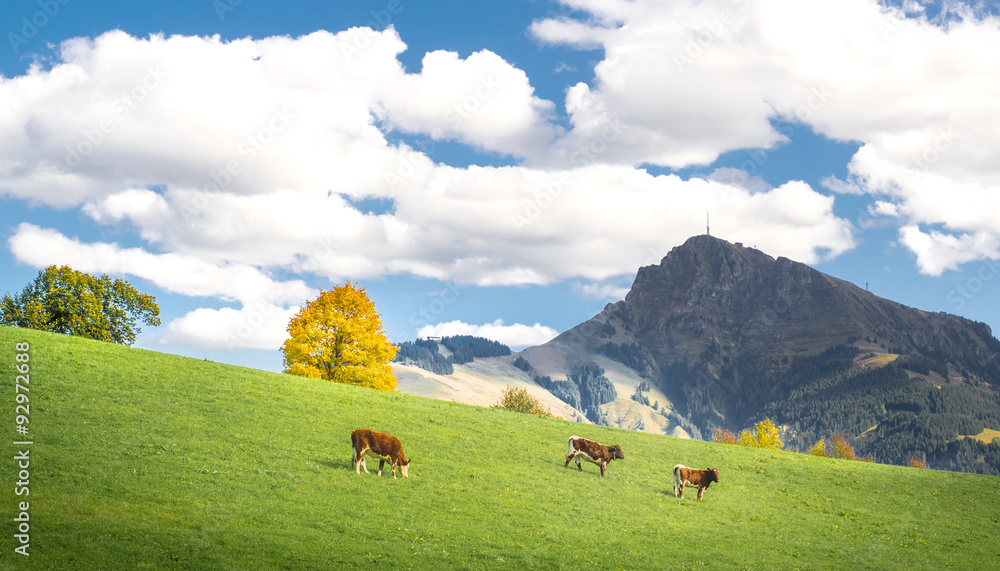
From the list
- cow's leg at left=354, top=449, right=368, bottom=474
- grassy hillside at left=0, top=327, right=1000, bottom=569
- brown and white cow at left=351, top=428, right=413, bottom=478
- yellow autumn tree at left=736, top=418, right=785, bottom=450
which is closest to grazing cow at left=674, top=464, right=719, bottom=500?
grassy hillside at left=0, top=327, right=1000, bottom=569

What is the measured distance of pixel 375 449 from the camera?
103 feet

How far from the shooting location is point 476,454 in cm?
3847

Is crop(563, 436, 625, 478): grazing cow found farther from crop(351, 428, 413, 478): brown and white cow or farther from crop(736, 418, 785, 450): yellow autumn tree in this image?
crop(736, 418, 785, 450): yellow autumn tree

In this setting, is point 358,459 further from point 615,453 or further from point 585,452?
point 615,453

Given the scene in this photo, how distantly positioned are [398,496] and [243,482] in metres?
6.34

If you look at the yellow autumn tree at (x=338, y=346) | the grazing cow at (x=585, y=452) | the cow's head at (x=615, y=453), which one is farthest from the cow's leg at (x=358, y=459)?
the yellow autumn tree at (x=338, y=346)

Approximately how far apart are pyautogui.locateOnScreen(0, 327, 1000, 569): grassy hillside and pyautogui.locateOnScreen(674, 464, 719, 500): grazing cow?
1082mm

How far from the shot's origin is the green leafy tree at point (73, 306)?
8794 cm

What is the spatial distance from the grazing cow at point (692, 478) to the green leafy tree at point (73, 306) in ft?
262

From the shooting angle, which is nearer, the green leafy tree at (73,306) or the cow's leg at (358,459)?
the cow's leg at (358,459)

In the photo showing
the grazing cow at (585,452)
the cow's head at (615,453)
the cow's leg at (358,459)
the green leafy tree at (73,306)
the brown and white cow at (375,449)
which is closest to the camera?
the cow's leg at (358,459)

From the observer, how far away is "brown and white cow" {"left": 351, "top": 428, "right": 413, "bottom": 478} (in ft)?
103

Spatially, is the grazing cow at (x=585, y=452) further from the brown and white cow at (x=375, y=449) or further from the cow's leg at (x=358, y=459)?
the cow's leg at (x=358, y=459)

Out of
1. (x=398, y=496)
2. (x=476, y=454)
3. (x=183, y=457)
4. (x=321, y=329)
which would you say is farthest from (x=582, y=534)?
(x=321, y=329)
